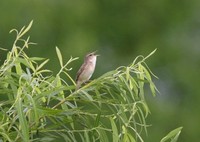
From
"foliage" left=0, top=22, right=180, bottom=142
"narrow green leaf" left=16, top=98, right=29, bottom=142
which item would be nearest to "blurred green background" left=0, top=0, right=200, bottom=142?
"foliage" left=0, top=22, right=180, bottom=142

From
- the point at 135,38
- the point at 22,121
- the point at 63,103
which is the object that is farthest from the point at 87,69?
the point at 135,38

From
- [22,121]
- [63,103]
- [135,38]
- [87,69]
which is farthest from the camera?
[135,38]

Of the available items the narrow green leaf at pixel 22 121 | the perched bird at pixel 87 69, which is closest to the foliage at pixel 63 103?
the narrow green leaf at pixel 22 121

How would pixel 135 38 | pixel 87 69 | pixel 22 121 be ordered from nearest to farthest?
pixel 22 121, pixel 87 69, pixel 135 38

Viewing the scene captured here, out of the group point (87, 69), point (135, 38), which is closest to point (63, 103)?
point (87, 69)

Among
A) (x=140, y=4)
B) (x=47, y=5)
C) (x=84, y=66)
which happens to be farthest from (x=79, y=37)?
(x=84, y=66)

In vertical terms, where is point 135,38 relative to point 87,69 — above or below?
below

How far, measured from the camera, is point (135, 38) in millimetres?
15273

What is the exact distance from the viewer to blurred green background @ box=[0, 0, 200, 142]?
→ 539 inches

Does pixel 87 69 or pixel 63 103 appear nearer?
pixel 63 103

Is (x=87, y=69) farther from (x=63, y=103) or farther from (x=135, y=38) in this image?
(x=135, y=38)

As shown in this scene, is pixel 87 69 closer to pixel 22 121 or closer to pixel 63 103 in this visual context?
pixel 63 103

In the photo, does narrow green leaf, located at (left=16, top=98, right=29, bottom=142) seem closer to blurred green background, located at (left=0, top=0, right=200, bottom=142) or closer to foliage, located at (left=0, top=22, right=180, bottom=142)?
foliage, located at (left=0, top=22, right=180, bottom=142)

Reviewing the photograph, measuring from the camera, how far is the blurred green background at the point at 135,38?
13.7 metres
